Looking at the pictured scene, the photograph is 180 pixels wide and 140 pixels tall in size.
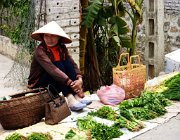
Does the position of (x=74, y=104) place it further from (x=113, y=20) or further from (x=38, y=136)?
(x=113, y=20)

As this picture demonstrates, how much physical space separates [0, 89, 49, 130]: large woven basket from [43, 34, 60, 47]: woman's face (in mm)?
675

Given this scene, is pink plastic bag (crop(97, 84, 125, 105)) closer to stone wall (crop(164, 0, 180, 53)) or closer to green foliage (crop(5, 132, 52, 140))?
green foliage (crop(5, 132, 52, 140))

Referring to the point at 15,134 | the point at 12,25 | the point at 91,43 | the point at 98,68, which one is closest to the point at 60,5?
the point at 91,43

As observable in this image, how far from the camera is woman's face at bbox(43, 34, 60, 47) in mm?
5977

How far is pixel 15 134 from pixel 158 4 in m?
5.66

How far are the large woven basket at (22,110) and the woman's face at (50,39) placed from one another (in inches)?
26.6

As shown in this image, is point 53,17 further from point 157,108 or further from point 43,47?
point 157,108

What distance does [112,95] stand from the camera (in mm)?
6418

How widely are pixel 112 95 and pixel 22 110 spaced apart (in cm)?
146

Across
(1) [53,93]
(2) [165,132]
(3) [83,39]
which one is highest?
(3) [83,39]

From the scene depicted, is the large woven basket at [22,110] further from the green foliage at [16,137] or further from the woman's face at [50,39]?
the woman's face at [50,39]

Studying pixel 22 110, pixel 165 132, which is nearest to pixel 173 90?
pixel 165 132

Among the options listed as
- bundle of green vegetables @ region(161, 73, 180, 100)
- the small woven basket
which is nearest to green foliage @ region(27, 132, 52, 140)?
the small woven basket

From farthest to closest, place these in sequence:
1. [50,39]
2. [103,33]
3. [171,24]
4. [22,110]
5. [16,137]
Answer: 1. [171,24]
2. [103,33]
3. [50,39]
4. [22,110]
5. [16,137]
